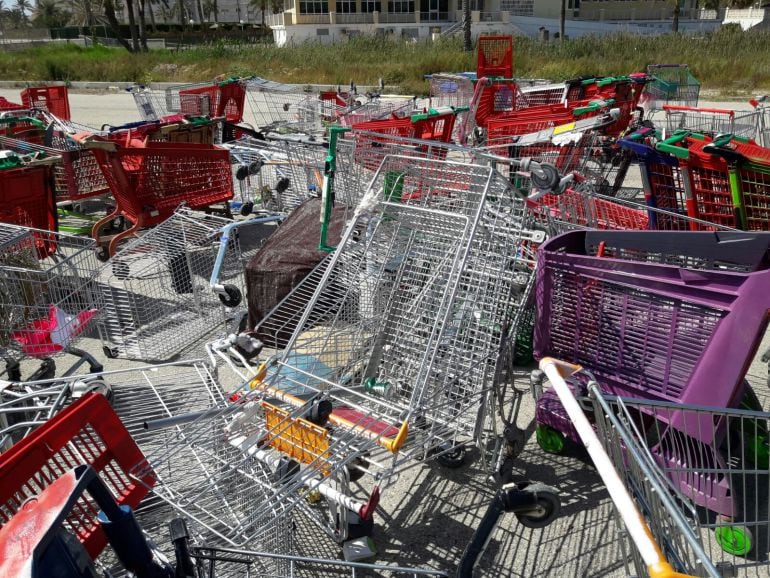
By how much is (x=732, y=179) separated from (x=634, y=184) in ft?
17.0

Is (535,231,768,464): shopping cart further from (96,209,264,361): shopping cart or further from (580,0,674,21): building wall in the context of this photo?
(580,0,674,21): building wall

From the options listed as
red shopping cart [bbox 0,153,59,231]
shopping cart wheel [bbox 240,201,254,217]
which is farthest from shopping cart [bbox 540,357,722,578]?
shopping cart wheel [bbox 240,201,254,217]

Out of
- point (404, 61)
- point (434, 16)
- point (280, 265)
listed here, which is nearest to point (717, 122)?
point (280, 265)

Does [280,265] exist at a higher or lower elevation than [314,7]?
lower

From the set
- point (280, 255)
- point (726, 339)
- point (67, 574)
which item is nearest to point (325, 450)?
point (67, 574)

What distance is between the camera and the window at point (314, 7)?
45378mm

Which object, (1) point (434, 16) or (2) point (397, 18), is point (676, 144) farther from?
(1) point (434, 16)

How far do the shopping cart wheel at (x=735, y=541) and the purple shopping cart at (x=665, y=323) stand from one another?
81mm

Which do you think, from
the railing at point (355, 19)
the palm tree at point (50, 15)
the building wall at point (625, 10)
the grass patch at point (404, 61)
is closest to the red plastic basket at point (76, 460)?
the grass patch at point (404, 61)

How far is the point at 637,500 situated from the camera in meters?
1.93

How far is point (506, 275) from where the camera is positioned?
140 inches

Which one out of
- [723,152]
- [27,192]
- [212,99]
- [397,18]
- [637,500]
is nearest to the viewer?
[637,500]

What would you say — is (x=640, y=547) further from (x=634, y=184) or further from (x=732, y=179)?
(x=634, y=184)

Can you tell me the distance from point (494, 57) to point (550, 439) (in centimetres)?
920
